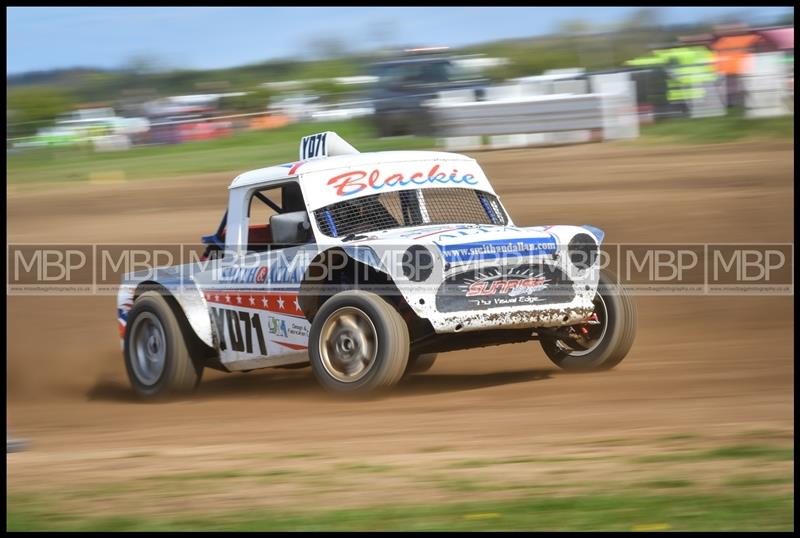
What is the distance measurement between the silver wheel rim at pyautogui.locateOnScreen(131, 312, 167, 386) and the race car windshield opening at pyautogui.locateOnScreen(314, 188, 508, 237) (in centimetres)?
182

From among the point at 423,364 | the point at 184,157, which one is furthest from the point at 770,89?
the point at 423,364

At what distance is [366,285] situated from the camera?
8266 mm

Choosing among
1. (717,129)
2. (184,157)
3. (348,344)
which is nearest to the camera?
(348,344)

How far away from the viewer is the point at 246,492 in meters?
5.70

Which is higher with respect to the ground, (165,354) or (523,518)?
(165,354)

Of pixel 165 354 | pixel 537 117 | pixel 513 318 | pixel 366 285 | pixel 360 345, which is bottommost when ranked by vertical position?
pixel 165 354

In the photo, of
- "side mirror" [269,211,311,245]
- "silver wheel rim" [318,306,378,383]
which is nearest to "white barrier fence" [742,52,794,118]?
"side mirror" [269,211,311,245]

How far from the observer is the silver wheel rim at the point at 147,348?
9617 millimetres

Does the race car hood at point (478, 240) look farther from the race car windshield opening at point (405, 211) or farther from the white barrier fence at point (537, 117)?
the white barrier fence at point (537, 117)

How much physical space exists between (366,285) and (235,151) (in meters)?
16.2

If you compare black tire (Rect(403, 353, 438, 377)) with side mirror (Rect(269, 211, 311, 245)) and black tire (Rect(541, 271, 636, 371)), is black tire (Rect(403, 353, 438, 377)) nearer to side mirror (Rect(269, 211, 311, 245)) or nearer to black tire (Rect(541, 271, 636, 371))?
black tire (Rect(541, 271, 636, 371))

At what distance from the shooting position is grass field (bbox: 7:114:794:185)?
1959cm

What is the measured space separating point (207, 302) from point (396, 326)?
2076 millimetres

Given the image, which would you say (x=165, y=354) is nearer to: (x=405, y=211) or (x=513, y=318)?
(x=405, y=211)
